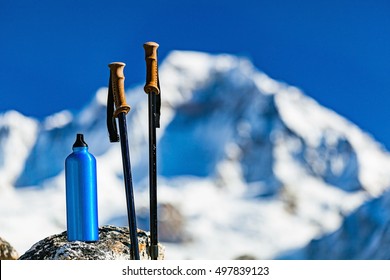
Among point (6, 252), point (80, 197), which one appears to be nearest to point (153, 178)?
point (80, 197)

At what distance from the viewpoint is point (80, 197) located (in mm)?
2541

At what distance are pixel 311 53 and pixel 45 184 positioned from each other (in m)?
12.8

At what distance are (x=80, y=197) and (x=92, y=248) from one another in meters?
0.16

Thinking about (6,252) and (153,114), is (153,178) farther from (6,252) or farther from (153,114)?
(6,252)

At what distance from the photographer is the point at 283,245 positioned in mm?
33594

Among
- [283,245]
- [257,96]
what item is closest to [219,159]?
[257,96]

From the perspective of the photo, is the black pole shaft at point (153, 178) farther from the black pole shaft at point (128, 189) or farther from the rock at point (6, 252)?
the rock at point (6, 252)

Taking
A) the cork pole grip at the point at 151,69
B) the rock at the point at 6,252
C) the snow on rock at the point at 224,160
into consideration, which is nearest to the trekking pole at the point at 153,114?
the cork pole grip at the point at 151,69

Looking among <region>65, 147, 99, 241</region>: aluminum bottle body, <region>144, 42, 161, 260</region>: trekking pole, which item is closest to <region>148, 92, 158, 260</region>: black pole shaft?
<region>144, 42, 161, 260</region>: trekking pole

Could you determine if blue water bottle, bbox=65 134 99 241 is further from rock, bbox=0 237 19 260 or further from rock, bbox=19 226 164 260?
rock, bbox=0 237 19 260

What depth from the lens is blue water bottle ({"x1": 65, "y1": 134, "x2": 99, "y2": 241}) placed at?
8.34 feet
